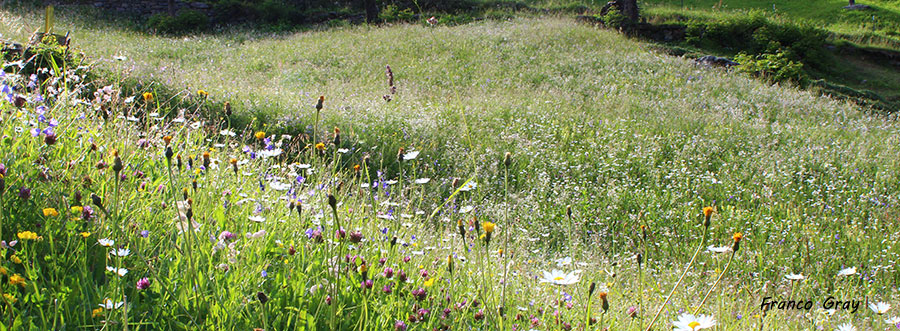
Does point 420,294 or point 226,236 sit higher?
point 226,236

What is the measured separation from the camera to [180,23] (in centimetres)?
2033

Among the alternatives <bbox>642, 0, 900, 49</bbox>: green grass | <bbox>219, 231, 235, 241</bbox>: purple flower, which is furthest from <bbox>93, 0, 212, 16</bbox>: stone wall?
<bbox>219, 231, 235, 241</bbox>: purple flower

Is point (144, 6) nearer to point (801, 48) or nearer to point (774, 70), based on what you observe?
point (774, 70)

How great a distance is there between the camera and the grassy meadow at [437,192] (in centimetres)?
184

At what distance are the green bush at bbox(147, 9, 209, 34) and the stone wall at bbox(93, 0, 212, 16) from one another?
6.00 ft

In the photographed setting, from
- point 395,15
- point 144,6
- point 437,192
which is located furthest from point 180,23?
point 437,192

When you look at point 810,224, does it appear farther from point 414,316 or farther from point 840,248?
point 414,316

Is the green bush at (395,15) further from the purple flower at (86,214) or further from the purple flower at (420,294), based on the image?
the purple flower at (420,294)

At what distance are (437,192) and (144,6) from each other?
75.6 ft

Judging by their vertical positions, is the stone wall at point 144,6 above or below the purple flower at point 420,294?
above

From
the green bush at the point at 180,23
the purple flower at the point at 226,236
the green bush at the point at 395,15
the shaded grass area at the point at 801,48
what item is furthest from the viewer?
the green bush at the point at 395,15

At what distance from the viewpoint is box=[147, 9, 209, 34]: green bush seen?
786 inches

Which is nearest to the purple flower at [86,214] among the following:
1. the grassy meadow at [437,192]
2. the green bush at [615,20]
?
the grassy meadow at [437,192]

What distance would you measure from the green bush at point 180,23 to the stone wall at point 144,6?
6.00 ft
